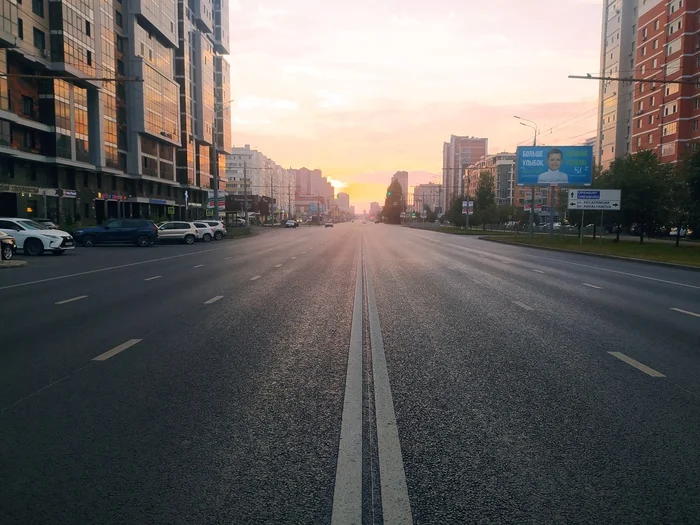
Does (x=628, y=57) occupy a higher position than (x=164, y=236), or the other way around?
(x=628, y=57)

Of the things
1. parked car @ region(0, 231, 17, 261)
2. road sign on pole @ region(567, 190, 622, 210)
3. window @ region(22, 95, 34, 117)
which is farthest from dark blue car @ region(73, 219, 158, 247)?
road sign on pole @ region(567, 190, 622, 210)

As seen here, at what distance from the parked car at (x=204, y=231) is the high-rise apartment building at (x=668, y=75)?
49390mm

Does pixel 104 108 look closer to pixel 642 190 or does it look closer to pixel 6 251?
pixel 6 251

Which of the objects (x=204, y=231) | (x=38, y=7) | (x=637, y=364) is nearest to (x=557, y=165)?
(x=204, y=231)

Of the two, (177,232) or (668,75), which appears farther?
(668,75)

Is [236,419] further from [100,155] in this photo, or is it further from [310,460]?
[100,155]

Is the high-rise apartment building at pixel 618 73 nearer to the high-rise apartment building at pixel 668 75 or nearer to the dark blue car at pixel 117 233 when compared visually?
the high-rise apartment building at pixel 668 75

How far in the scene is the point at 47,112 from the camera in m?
51.6

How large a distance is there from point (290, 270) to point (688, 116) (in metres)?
71.0

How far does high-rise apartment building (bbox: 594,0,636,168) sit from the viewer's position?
301 feet

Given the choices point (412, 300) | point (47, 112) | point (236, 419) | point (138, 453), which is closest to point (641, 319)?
point (412, 300)

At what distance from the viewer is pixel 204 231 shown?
147 feet

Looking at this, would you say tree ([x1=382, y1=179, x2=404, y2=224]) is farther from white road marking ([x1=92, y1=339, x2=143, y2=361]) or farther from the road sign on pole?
white road marking ([x1=92, y1=339, x2=143, y2=361])

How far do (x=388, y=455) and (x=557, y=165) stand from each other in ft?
139
